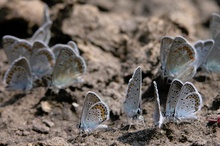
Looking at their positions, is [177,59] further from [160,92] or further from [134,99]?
[134,99]

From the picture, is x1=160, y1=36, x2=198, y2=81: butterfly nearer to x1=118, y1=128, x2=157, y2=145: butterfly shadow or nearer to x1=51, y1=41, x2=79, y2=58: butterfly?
x1=118, y1=128, x2=157, y2=145: butterfly shadow

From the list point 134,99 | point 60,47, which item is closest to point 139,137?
point 134,99

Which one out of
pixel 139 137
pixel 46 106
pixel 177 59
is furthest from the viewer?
pixel 46 106

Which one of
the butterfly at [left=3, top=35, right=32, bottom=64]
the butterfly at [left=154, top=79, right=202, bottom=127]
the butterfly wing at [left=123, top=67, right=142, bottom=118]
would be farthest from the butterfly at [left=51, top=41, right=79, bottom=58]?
the butterfly at [left=154, top=79, right=202, bottom=127]

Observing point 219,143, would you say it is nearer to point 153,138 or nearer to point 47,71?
point 153,138

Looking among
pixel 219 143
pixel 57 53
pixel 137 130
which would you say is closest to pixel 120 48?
pixel 57 53

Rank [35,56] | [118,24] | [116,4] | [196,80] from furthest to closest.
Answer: [116,4] < [118,24] < [35,56] < [196,80]
